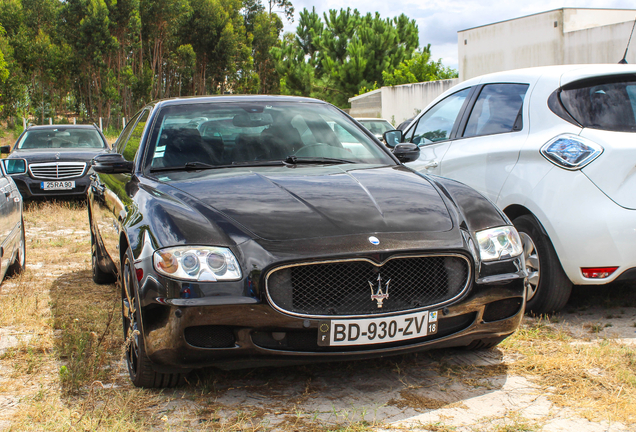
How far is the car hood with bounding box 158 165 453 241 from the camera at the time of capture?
9.86 feet

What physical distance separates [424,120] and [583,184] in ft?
7.71

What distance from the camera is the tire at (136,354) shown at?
3041mm

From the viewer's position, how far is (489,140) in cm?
486

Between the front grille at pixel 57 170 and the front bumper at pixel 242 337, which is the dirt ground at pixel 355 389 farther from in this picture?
the front grille at pixel 57 170

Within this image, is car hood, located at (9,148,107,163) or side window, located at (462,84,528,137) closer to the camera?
side window, located at (462,84,528,137)

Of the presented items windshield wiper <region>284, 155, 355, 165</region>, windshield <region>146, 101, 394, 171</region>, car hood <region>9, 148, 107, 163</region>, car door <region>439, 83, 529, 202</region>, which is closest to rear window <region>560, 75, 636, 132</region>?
car door <region>439, 83, 529, 202</region>

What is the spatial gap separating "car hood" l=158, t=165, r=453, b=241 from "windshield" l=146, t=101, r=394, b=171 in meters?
0.22

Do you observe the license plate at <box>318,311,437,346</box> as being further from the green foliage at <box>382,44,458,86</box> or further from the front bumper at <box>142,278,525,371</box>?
the green foliage at <box>382,44,458,86</box>

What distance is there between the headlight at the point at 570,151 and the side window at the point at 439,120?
1.39 metres

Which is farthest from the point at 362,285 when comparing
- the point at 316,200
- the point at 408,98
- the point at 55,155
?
the point at 408,98

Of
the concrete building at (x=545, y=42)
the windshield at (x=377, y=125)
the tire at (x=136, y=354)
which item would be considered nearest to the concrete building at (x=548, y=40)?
the concrete building at (x=545, y=42)

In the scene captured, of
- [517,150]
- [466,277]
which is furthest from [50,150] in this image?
[466,277]

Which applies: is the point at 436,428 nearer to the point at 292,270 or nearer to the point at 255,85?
the point at 292,270

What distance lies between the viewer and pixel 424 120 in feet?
20.1
